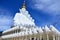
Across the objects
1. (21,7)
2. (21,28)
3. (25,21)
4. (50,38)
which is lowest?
(50,38)

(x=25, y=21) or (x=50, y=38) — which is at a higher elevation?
(x=25, y=21)

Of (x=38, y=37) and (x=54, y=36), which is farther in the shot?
(x=38, y=37)

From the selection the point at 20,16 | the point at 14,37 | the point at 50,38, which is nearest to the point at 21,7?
the point at 20,16

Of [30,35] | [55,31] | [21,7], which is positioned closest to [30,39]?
[30,35]

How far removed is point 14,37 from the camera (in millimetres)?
21312

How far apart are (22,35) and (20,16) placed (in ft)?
30.6

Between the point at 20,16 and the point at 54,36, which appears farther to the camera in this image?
the point at 20,16

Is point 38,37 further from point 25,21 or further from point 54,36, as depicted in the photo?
point 25,21

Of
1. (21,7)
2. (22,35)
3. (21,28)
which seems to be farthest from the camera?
(21,7)

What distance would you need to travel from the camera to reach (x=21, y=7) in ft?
106

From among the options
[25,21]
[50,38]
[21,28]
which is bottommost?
[50,38]

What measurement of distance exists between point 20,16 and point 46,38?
12430mm

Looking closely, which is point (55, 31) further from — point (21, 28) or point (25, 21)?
point (25, 21)

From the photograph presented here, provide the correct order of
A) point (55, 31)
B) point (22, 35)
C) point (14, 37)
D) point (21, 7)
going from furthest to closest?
point (21, 7) < point (14, 37) < point (22, 35) < point (55, 31)
